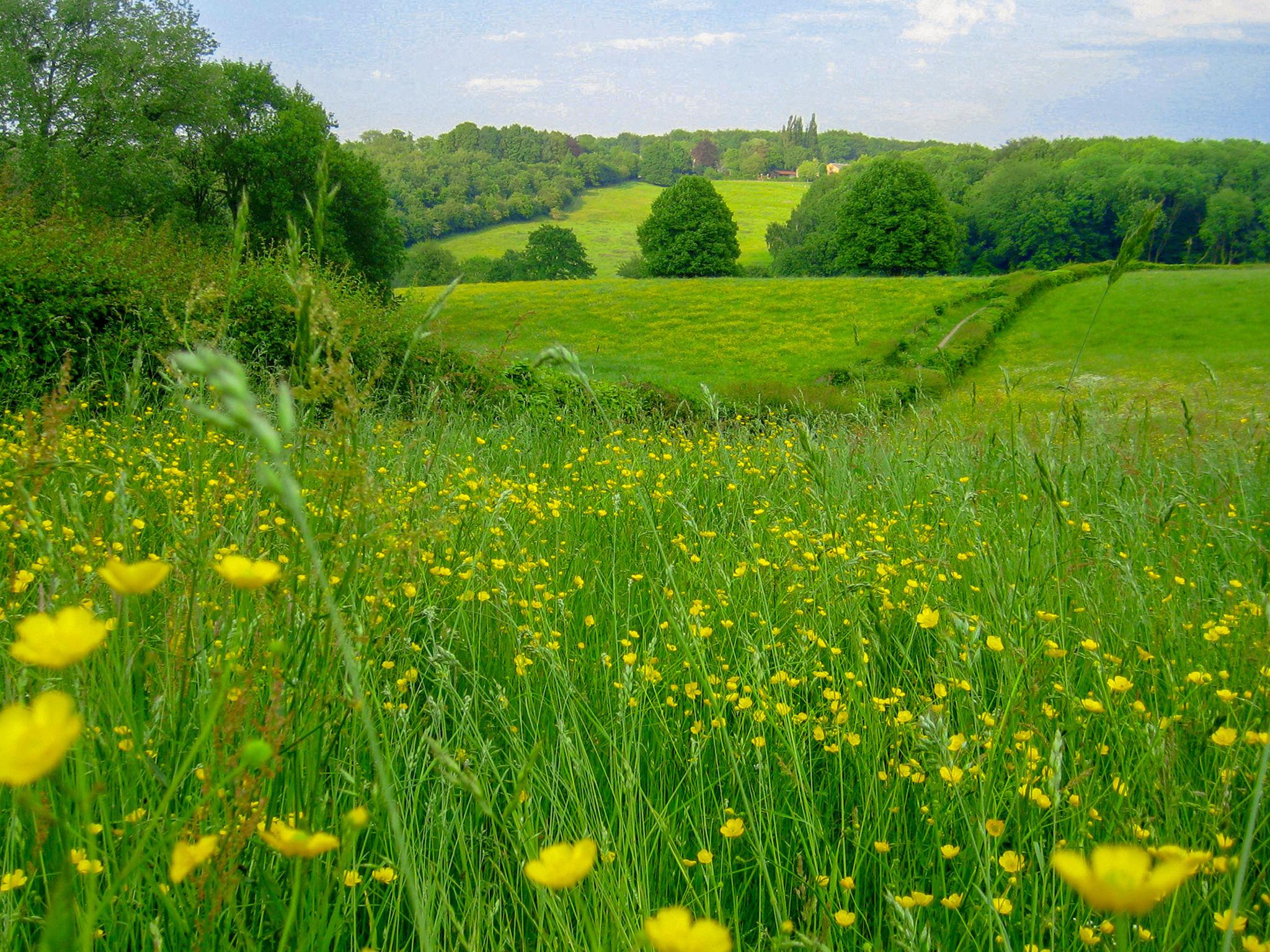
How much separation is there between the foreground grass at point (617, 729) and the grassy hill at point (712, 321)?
1984 centimetres

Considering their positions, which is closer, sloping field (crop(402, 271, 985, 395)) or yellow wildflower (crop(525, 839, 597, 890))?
yellow wildflower (crop(525, 839, 597, 890))

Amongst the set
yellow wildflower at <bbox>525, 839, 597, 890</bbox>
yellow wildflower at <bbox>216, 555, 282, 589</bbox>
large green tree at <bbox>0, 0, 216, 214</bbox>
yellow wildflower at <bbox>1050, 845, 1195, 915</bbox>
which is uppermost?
large green tree at <bbox>0, 0, 216, 214</bbox>

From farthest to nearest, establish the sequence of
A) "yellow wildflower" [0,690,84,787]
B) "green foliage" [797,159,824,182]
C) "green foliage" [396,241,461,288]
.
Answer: "green foliage" [797,159,824,182]
"green foliage" [396,241,461,288]
"yellow wildflower" [0,690,84,787]

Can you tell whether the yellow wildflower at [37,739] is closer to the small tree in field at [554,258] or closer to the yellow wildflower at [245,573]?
the yellow wildflower at [245,573]

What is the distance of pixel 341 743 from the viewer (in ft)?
5.50

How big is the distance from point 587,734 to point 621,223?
77.1m

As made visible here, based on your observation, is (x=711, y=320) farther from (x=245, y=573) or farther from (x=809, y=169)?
(x=809, y=169)

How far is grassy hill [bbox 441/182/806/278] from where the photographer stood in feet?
202

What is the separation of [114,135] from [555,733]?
28.5 meters

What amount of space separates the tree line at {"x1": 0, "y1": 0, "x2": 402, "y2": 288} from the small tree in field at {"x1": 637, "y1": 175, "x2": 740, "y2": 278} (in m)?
23.3

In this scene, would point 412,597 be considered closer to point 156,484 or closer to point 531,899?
point 531,899

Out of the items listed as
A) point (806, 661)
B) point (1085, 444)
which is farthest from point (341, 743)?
point (1085, 444)

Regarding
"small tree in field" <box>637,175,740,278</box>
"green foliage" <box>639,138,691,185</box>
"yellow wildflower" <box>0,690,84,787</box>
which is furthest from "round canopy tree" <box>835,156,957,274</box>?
"green foliage" <box>639,138,691,185</box>

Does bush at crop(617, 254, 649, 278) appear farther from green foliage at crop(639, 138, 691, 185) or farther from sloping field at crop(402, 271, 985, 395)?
green foliage at crop(639, 138, 691, 185)
